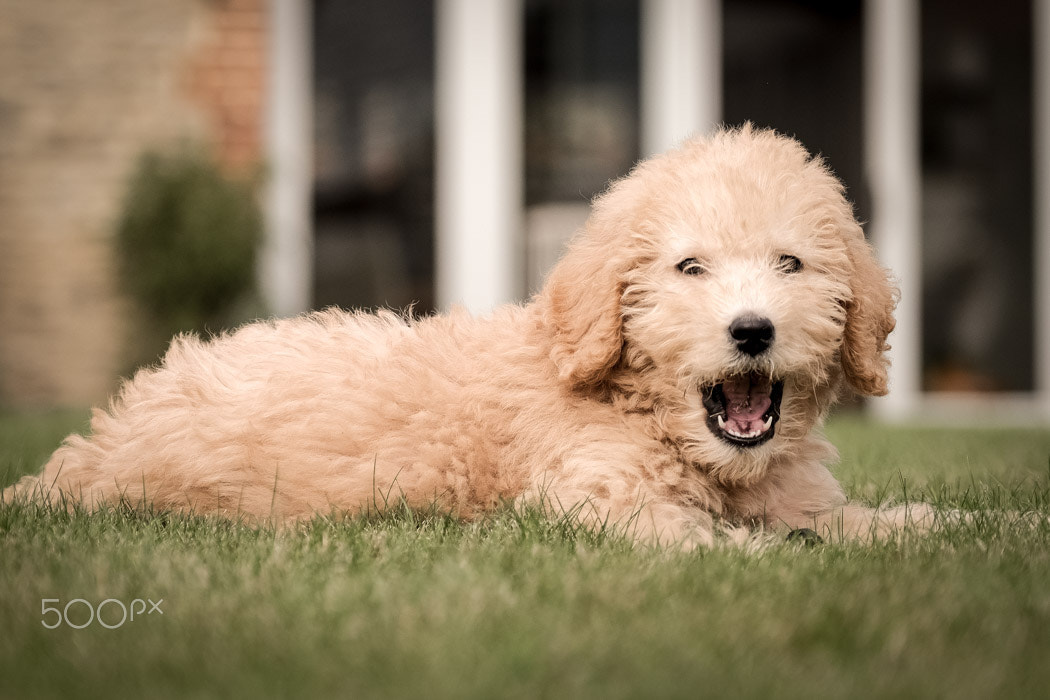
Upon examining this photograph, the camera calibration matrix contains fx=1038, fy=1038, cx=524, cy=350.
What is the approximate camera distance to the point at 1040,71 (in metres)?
10.4

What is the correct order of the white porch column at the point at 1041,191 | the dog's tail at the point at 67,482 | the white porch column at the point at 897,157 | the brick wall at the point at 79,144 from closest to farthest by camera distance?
the dog's tail at the point at 67,482
the brick wall at the point at 79,144
the white porch column at the point at 897,157
the white porch column at the point at 1041,191

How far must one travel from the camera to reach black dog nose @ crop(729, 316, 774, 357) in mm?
3109

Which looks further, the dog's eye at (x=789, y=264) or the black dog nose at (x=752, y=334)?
the dog's eye at (x=789, y=264)

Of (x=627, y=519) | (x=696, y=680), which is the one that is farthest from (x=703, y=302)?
(x=696, y=680)

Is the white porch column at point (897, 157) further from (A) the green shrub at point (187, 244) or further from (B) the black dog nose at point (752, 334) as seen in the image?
(B) the black dog nose at point (752, 334)

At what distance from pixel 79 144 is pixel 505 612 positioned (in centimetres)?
914

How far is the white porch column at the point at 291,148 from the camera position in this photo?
9953 mm

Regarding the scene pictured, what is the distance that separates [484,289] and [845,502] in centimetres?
667

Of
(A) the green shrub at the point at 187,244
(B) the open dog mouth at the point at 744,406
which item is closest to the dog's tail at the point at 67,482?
(B) the open dog mouth at the point at 744,406

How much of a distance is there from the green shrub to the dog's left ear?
22.1ft

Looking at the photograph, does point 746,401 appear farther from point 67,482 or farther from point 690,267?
point 67,482

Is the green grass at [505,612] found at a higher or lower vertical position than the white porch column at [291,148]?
lower

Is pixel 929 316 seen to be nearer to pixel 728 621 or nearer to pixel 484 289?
pixel 484 289

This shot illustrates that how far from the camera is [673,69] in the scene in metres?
10.1
